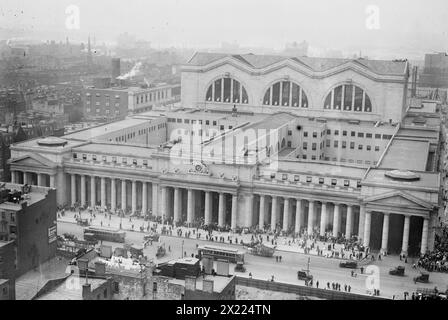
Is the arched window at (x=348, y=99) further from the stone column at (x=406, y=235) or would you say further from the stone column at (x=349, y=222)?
the stone column at (x=406, y=235)

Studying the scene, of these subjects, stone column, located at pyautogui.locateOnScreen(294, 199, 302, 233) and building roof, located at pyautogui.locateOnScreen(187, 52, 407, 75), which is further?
building roof, located at pyautogui.locateOnScreen(187, 52, 407, 75)

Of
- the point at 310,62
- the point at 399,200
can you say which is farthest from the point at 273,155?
the point at 310,62

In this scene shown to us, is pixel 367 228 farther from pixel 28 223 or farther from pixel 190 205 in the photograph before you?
pixel 28 223

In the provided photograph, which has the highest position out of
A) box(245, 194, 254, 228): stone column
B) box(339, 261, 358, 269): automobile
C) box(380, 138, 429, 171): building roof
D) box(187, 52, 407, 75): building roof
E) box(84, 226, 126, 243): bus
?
box(187, 52, 407, 75): building roof

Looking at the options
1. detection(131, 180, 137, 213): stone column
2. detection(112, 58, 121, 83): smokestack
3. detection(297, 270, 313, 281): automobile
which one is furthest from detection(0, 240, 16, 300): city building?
detection(112, 58, 121, 83): smokestack

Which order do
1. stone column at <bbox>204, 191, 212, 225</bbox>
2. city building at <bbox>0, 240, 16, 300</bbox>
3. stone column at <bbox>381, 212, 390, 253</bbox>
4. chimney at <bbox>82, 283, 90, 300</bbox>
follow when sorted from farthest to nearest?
stone column at <bbox>204, 191, 212, 225</bbox>
stone column at <bbox>381, 212, 390, 253</bbox>
city building at <bbox>0, 240, 16, 300</bbox>
chimney at <bbox>82, 283, 90, 300</bbox>

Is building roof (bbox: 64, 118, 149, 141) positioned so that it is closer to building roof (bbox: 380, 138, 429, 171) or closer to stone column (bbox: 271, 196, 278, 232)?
stone column (bbox: 271, 196, 278, 232)

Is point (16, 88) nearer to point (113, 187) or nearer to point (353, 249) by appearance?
point (113, 187)
